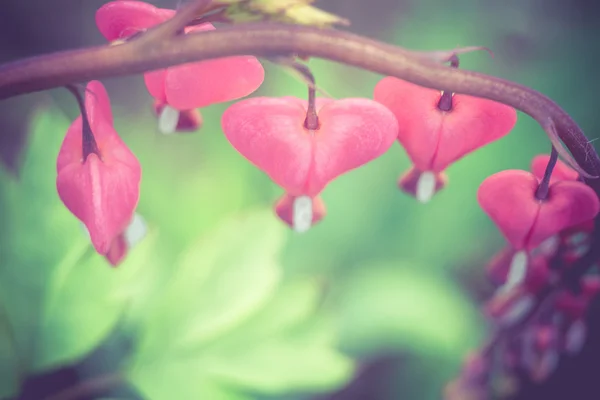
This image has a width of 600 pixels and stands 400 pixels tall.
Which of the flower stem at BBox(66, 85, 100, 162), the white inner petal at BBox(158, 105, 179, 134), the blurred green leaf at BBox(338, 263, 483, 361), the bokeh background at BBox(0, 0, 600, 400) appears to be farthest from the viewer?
the blurred green leaf at BBox(338, 263, 483, 361)

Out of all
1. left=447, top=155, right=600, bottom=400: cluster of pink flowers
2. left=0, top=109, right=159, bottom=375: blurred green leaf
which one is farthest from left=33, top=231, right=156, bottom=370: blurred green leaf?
left=447, top=155, right=600, bottom=400: cluster of pink flowers

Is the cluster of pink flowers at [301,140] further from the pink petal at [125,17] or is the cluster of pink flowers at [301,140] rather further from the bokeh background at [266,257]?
the bokeh background at [266,257]

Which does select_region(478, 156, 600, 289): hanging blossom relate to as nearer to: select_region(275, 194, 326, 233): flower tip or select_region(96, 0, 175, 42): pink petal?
select_region(275, 194, 326, 233): flower tip

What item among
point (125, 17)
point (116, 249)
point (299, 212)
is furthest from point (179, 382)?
point (125, 17)

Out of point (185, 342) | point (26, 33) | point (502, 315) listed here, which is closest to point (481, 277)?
point (502, 315)

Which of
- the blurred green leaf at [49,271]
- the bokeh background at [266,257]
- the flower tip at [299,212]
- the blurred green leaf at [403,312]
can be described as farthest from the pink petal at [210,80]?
the blurred green leaf at [403,312]
